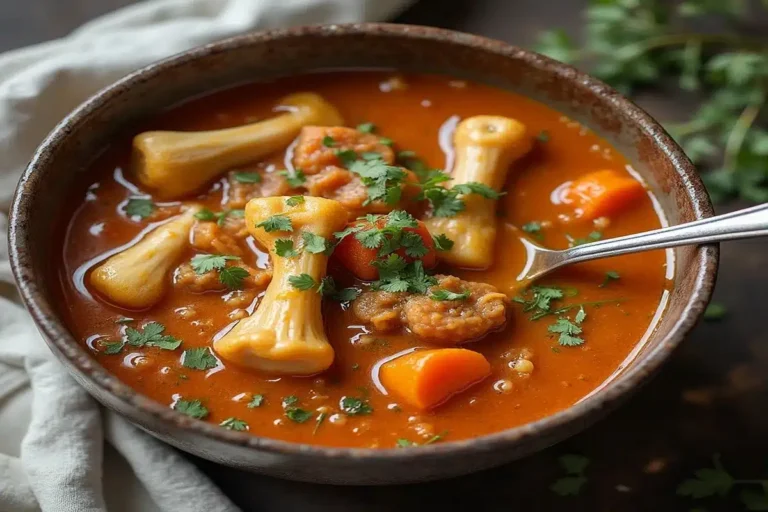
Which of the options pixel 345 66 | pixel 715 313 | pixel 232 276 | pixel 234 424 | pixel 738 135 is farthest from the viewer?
pixel 738 135

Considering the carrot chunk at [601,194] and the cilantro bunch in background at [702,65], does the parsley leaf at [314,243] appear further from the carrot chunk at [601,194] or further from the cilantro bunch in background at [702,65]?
the cilantro bunch in background at [702,65]

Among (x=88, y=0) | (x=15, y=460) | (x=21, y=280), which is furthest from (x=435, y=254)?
(x=88, y=0)

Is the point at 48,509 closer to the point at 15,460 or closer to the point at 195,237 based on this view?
the point at 15,460

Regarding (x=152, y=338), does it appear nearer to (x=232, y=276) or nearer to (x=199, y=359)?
(x=199, y=359)

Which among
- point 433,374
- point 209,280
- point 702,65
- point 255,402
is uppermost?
point 702,65

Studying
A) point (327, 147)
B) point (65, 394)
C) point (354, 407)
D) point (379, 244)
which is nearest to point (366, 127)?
point (327, 147)
